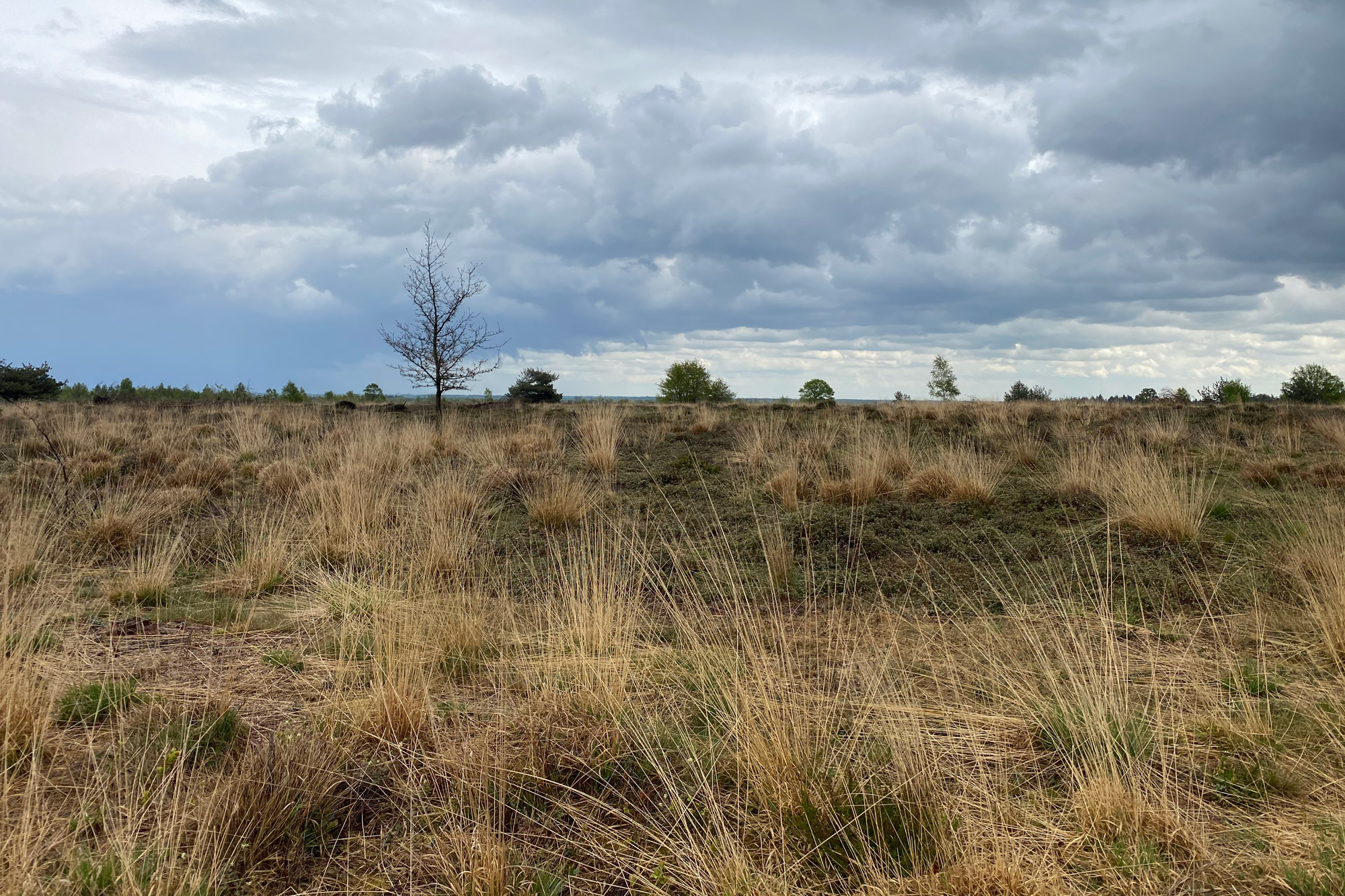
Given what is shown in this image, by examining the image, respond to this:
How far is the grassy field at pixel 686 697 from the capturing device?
7.63 feet

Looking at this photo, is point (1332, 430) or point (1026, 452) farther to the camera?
point (1332, 430)

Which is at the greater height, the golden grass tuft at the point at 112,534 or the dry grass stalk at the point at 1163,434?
the dry grass stalk at the point at 1163,434

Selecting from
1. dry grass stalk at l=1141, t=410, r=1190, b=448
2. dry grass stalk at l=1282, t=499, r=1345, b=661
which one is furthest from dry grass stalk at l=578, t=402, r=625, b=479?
dry grass stalk at l=1141, t=410, r=1190, b=448

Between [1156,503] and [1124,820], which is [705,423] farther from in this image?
[1124,820]

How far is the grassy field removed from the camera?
232 cm

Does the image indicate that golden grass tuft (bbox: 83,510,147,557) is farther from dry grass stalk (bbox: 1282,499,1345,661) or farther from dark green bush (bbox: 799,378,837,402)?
dark green bush (bbox: 799,378,837,402)

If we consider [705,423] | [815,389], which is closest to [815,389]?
[815,389]

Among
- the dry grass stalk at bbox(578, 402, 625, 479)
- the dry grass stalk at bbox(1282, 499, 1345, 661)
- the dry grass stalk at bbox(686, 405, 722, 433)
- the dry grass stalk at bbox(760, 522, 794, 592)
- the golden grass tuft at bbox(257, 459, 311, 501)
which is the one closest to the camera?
the dry grass stalk at bbox(1282, 499, 1345, 661)

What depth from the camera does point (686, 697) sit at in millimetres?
3545

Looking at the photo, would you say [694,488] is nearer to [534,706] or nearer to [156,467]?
[534,706]

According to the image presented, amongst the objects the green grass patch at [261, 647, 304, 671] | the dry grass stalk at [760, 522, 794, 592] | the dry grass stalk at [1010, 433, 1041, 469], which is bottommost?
the green grass patch at [261, 647, 304, 671]

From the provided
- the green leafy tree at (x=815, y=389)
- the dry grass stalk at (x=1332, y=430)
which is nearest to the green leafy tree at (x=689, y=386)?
the green leafy tree at (x=815, y=389)

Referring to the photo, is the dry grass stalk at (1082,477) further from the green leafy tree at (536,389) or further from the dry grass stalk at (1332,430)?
the green leafy tree at (536,389)

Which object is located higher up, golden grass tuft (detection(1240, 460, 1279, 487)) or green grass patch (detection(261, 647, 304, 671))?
golden grass tuft (detection(1240, 460, 1279, 487))
